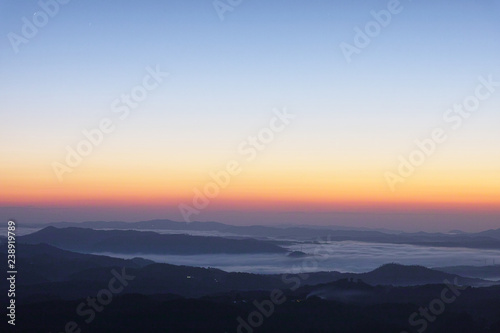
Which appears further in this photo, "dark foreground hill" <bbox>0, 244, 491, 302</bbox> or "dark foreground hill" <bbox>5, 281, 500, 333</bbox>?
"dark foreground hill" <bbox>0, 244, 491, 302</bbox>

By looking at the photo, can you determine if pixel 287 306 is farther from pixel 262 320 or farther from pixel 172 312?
pixel 172 312

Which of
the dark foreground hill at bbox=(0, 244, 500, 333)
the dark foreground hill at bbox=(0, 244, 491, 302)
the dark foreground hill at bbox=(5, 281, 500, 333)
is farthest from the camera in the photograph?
the dark foreground hill at bbox=(0, 244, 491, 302)

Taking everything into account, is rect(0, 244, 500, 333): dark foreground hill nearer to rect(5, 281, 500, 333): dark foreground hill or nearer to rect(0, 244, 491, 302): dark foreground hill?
rect(5, 281, 500, 333): dark foreground hill

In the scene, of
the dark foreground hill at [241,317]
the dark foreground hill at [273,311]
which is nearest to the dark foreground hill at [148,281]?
the dark foreground hill at [273,311]

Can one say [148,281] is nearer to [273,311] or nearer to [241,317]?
[273,311]

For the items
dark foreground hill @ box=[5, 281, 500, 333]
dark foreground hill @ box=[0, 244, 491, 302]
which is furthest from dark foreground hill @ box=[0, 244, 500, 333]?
dark foreground hill @ box=[0, 244, 491, 302]

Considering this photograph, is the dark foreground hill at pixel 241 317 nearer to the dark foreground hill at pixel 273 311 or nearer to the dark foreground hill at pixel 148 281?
the dark foreground hill at pixel 273 311

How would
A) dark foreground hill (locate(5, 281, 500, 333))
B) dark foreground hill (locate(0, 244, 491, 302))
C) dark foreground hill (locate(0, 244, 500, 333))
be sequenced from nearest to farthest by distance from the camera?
dark foreground hill (locate(5, 281, 500, 333)) → dark foreground hill (locate(0, 244, 500, 333)) → dark foreground hill (locate(0, 244, 491, 302))

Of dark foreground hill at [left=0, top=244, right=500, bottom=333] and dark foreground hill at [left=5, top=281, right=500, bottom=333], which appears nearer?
dark foreground hill at [left=5, top=281, right=500, bottom=333]

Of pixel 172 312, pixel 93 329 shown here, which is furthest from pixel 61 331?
pixel 172 312

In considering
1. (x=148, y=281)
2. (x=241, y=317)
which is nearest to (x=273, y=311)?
(x=241, y=317)

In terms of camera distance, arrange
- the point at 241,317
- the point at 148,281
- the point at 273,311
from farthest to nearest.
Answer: the point at 148,281, the point at 273,311, the point at 241,317
